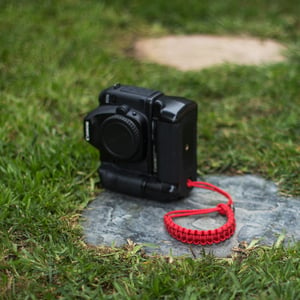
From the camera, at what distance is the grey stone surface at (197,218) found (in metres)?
2.90

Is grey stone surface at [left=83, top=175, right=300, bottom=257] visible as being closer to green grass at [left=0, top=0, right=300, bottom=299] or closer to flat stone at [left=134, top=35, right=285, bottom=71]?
green grass at [left=0, top=0, right=300, bottom=299]

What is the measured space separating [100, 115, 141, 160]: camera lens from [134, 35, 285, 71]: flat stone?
2.08 m

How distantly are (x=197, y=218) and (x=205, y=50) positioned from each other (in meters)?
2.73

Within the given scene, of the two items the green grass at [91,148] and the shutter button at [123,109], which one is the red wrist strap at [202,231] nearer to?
the green grass at [91,148]

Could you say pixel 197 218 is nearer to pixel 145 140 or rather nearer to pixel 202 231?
pixel 202 231

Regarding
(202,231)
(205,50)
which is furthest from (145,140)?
(205,50)

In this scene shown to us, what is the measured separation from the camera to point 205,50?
5539 mm

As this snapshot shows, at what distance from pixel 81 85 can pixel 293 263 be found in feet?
8.14

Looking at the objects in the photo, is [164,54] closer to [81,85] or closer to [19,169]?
[81,85]

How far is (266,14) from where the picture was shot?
630cm

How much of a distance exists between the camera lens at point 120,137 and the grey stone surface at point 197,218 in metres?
0.27

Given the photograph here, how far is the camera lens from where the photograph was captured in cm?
310

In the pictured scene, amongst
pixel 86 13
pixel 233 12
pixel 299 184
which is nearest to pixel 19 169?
pixel 299 184

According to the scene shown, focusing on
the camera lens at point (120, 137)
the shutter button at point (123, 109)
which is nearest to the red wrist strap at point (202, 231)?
the camera lens at point (120, 137)
